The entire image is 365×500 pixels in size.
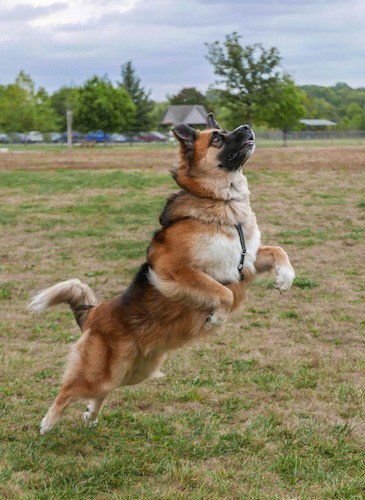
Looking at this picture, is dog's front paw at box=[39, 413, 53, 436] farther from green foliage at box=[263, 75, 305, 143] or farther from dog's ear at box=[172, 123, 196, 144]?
green foliage at box=[263, 75, 305, 143]

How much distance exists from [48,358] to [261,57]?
46.5m

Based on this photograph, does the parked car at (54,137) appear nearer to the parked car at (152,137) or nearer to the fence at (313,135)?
the parked car at (152,137)

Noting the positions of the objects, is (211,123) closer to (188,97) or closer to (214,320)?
(214,320)

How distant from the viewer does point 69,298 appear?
16.0 feet

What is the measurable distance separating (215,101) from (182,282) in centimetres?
4916

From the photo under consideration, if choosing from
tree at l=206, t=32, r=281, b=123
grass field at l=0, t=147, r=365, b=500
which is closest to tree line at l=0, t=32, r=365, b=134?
tree at l=206, t=32, r=281, b=123

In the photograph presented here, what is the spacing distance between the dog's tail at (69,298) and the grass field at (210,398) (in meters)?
0.78

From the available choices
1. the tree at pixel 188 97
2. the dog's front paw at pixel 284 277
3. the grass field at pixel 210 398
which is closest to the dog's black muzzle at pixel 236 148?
the dog's front paw at pixel 284 277

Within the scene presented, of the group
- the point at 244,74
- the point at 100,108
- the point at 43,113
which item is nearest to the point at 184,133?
the point at 244,74

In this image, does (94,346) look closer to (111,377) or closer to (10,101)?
(111,377)

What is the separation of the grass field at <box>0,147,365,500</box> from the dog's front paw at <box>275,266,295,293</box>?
36.5 inches

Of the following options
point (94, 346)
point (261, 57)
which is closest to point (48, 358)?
point (94, 346)

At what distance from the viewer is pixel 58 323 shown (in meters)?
7.22

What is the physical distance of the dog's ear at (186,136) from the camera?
4.73 meters
